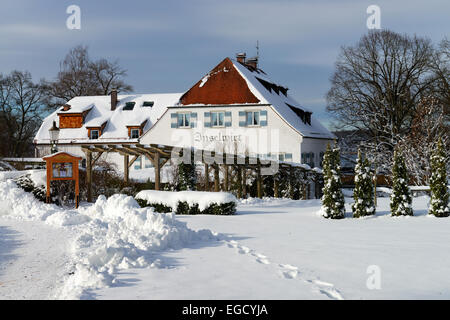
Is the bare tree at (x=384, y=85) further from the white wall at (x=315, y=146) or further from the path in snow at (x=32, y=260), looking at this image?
the path in snow at (x=32, y=260)

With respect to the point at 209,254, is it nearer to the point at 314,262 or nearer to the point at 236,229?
the point at 314,262

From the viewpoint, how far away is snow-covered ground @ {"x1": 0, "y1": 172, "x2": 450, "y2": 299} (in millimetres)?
7133

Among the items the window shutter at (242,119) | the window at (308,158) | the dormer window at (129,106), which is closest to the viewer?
the window at (308,158)

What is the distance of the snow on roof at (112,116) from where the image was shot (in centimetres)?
4047

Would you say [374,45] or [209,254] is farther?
[374,45]

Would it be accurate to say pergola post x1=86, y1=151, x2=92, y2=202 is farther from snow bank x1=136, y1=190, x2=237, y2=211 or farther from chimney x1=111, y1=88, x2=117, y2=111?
chimney x1=111, y1=88, x2=117, y2=111

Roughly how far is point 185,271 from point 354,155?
35.0m

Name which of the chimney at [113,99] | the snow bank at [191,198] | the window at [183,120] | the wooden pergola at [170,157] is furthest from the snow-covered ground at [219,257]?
the chimney at [113,99]

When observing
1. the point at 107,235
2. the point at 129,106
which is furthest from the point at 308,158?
the point at 107,235

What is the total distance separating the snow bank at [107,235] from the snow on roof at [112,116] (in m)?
20.7

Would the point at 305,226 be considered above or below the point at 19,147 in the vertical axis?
below
